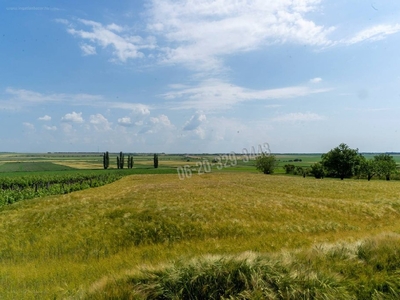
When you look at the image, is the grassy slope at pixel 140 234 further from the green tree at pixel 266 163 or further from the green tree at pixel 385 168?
the green tree at pixel 266 163

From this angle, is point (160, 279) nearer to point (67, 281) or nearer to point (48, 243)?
point (67, 281)

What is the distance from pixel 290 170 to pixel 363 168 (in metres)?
30.7

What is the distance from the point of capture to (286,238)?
440 inches

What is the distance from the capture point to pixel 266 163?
104 m

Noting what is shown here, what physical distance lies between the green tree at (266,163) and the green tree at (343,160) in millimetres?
25646

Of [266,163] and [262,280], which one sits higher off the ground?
[262,280]

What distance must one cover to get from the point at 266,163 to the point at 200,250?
98987 mm

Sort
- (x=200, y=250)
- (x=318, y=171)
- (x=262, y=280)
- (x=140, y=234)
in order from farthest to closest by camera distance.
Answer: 1. (x=318, y=171)
2. (x=140, y=234)
3. (x=200, y=250)
4. (x=262, y=280)

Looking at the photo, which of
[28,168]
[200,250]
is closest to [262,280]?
[200,250]

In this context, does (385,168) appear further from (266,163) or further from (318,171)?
(266,163)

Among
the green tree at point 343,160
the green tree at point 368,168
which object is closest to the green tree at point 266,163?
the green tree at point 343,160

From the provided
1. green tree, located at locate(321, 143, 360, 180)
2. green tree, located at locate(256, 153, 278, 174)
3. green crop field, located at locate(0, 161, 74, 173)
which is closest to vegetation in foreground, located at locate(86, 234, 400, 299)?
green tree, located at locate(321, 143, 360, 180)

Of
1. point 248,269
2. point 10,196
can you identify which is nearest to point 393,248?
point 248,269

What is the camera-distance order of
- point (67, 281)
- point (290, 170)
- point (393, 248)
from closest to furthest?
point (393, 248), point (67, 281), point (290, 170)
